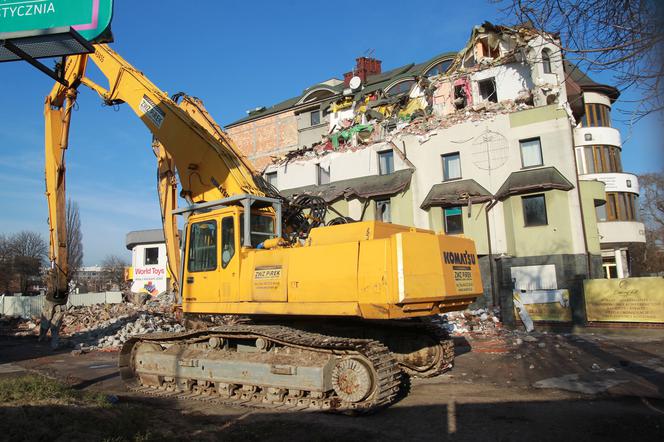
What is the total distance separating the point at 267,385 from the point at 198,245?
2.96 meters

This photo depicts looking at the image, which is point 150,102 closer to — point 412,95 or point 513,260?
point 513,260

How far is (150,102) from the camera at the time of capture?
10.3 meters

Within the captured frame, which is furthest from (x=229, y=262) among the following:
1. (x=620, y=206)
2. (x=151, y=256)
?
(x=151, y=256)

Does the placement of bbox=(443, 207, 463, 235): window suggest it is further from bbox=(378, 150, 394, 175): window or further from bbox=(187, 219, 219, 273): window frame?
bbox=(187, 219, 219, 273): window frame

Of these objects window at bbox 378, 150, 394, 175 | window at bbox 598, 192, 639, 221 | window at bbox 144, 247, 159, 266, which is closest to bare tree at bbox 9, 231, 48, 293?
window at bbox 144, 247, 159, 266

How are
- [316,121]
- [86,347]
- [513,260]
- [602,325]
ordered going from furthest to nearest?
[316,121] → [513,260] → [602,325] → [86,347]

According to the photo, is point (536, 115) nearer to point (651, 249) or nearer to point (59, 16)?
point (59, 16)

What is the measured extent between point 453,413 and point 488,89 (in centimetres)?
2053

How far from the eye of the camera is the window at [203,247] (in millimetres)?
8414

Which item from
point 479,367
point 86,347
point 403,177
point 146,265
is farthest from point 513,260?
point 146,265

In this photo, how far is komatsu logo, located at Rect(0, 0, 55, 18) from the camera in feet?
19.3

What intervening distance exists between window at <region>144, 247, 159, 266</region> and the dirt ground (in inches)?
1201

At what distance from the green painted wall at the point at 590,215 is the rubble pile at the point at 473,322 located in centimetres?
487

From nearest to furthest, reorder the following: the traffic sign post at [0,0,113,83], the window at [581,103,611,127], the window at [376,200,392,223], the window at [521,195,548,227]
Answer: the traffic sign post at [0,0,113,83] < the window at [521,195,548,227] < the window at [376,200,392,223] < the window at [581,103,611,127]
